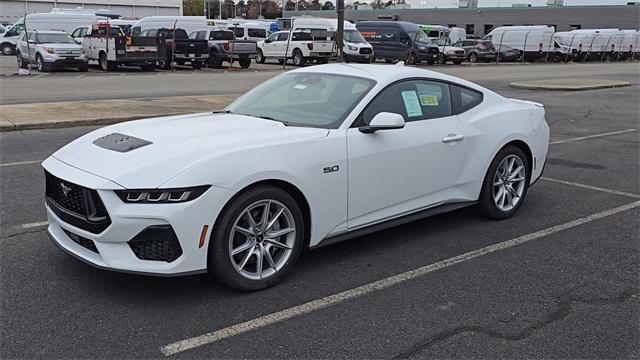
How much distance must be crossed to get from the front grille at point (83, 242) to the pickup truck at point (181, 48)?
23581 mm

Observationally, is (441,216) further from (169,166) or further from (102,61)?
(102,61)

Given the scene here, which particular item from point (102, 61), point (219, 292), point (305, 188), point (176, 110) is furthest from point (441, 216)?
point (102, 61)

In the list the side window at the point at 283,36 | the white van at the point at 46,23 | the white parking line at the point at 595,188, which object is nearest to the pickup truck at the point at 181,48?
the side window at the point at 283,36

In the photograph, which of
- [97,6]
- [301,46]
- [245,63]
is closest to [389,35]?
[301,46]

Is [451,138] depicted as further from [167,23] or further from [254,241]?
[167,23]

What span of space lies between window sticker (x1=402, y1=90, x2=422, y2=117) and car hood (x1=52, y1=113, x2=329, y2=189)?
0.93 meters

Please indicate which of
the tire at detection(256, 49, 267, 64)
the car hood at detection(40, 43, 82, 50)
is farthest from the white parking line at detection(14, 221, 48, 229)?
the tire at detection(256, 49, 267, 64)

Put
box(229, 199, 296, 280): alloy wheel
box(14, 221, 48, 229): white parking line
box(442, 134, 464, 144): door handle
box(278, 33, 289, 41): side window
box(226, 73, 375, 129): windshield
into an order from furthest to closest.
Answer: box(278, 33, 289, 41): side window → box(14, 221, 48, 229): white parking line → box(442, 134, 464, 144): door handle → box(226, 73, 375, 129): windshield → box(229, 199, 296, 280): alloy wheel

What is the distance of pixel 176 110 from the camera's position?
12.7m

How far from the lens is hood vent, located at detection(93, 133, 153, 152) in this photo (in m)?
4.08

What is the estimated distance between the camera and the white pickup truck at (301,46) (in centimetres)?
3138

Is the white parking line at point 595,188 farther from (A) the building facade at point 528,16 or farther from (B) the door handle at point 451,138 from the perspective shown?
(A) the building facade at point 528,16

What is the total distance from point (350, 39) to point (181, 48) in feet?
34.6

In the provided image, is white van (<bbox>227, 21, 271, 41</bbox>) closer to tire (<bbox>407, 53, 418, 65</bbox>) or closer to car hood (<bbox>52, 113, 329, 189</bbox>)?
tire (<bbox>407, 53, 418, 65</bbox>)
